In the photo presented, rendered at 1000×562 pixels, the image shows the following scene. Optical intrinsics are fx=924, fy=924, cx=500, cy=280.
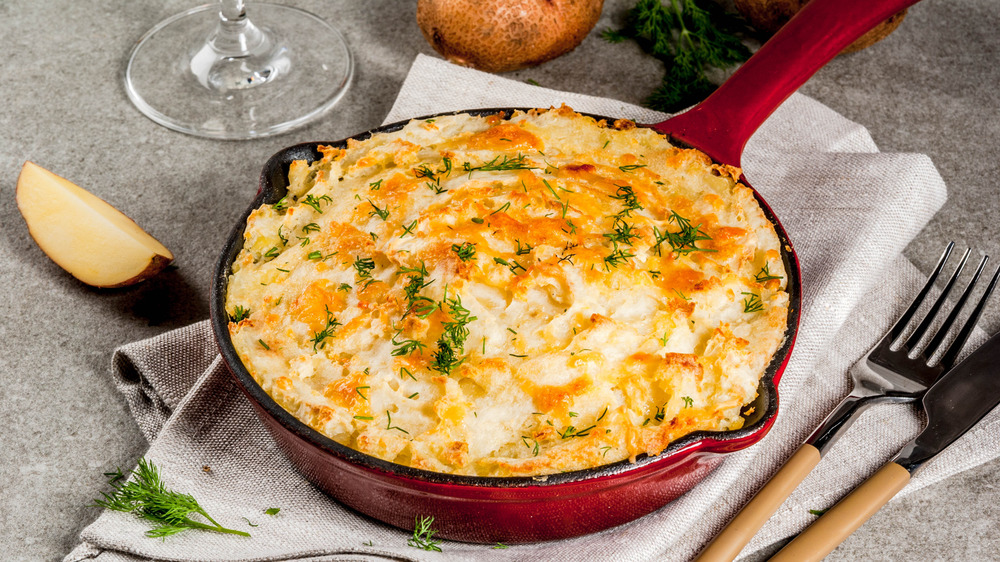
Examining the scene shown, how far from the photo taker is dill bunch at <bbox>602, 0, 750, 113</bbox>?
142 inches

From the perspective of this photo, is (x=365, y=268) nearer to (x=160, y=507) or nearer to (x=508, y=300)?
(x=508, y=300)

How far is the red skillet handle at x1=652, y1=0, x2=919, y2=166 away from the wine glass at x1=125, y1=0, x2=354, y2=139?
155 centimetres

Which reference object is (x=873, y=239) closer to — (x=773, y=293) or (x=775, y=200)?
(x=775, y=200)

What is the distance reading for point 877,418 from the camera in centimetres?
260

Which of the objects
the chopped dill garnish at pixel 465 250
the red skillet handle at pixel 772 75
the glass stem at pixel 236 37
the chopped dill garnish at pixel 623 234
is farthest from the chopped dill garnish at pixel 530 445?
the glass stem at pixel 236 37

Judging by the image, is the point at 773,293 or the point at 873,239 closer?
the point at 773,293

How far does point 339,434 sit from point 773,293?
109 cm

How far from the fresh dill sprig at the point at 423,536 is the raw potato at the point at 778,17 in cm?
253

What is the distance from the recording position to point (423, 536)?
7.37 feet

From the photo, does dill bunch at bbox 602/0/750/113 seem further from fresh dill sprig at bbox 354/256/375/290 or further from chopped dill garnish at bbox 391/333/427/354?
chopped dill garnish at bbox 391/333/427/354

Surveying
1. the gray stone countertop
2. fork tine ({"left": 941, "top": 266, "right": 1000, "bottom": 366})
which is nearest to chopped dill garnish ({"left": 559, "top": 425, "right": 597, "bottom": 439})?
the gray stone countertop

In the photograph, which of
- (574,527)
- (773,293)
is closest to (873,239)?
(773,293)

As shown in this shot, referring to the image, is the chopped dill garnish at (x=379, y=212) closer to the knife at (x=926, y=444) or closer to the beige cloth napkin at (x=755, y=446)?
the beige cloth napkin at (x=755, y=446)

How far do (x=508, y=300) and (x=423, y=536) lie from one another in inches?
24.1
